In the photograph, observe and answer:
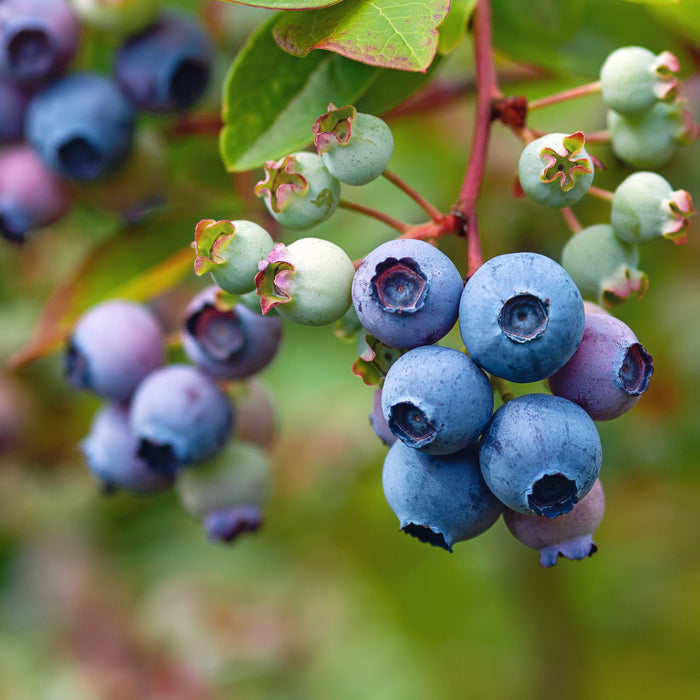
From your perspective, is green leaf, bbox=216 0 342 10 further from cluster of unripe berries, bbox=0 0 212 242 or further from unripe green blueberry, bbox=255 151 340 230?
cluster of unripe berries, bbox=0 0 212 242

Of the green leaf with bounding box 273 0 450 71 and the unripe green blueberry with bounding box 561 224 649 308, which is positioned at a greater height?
the green leaf with bounding box 273 0 450 71

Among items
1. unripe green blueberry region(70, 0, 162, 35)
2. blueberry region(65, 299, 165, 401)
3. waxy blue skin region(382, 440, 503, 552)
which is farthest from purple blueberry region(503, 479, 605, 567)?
unripe green blueberry region(70, 0, 162, 35)

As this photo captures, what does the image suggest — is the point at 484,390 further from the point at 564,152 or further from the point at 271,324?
the point at 271,324

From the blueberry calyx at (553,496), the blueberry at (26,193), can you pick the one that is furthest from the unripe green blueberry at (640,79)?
the blueberry at (26,193)

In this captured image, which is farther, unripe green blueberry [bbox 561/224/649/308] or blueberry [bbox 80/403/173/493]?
blueberry [bbox 80/403/173/493]

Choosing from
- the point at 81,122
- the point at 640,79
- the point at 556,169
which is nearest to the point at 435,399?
the point at 556,169

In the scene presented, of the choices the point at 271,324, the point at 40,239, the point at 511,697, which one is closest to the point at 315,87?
the point at 271,324

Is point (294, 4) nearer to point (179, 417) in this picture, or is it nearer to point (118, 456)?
point (179, 417)
